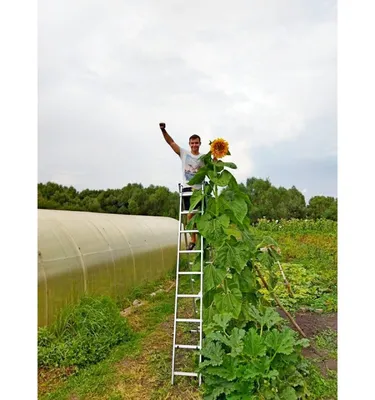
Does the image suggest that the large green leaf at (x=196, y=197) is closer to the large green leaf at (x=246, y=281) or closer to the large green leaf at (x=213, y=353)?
the large green leaf at (x=246, y=281)

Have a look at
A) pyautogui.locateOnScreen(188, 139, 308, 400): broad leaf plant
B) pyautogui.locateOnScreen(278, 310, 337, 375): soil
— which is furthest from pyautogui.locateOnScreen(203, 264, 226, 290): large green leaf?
pyautogui.locateOnScreen(278, 310, 337, 375): soil

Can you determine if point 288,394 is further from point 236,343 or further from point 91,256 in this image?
point 91,256

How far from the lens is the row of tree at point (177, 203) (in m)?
9.16

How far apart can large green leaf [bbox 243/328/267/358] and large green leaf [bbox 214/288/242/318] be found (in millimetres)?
227

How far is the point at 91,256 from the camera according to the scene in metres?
4.54

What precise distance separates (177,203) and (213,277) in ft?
21.3

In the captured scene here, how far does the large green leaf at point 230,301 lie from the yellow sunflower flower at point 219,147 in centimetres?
85

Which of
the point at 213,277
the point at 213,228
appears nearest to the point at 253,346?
the point at 213,277

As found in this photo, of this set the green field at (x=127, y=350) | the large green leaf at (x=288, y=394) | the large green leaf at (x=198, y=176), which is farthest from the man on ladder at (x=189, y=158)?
the large green leaf at (x=288, y=394)
